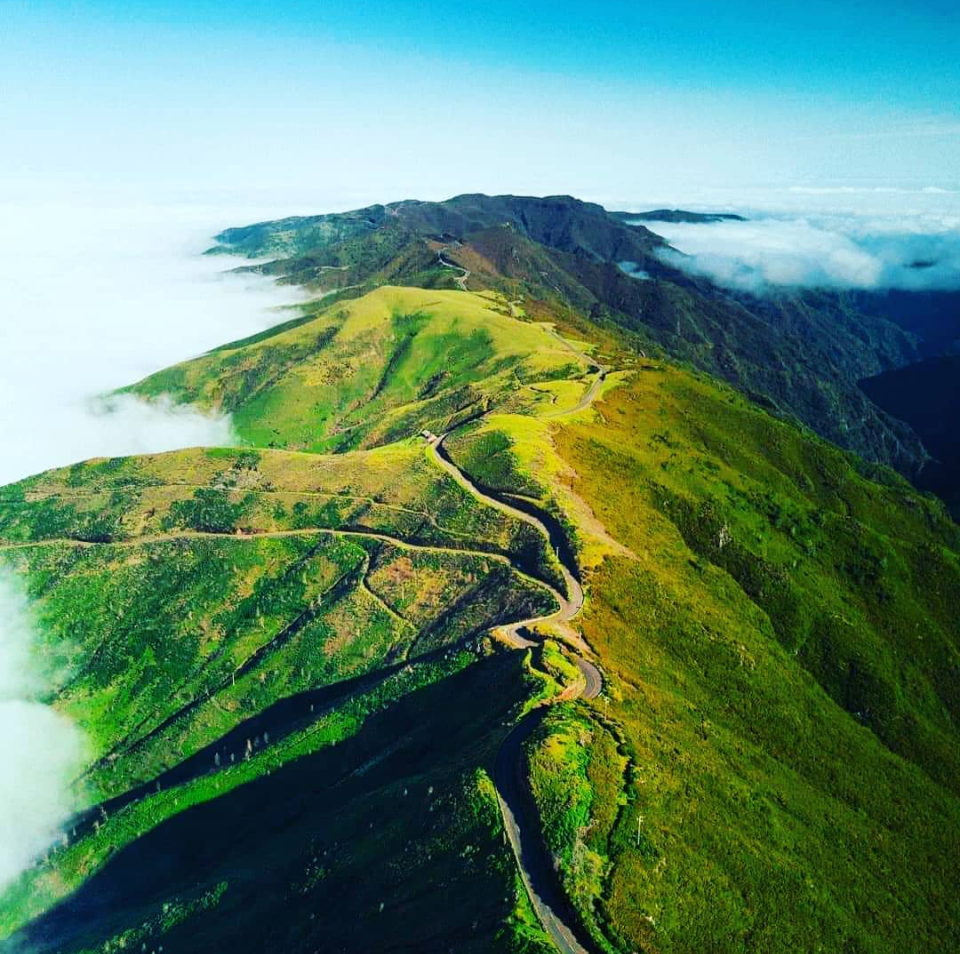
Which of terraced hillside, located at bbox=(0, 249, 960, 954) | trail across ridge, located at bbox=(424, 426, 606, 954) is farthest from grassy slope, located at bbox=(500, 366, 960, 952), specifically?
trail across ridge, located at bbox=(424, 426, 606, 954)

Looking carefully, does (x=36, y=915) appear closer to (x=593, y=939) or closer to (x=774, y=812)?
(x=593, y=939)

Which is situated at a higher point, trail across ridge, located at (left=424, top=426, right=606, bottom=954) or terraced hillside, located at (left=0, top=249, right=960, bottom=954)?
trail across ridge, located at (left=424, top=426, right=606, bottom=954)

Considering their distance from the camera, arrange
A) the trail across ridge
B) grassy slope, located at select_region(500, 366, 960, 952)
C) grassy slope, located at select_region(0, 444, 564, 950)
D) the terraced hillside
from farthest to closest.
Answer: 1. grassy slope, located at select_region(0, 444, 564, 950)
2. the terraced hillside
3. grassy slope, located at select_region(500, 366, 960, 952)
4. the trail across ridge

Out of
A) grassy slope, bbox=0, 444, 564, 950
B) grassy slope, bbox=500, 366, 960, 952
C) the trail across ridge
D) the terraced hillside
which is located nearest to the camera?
the trail across ridge

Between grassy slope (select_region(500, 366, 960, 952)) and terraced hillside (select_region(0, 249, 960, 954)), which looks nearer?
grassy slope (select_region(500, 366, 960, 952))

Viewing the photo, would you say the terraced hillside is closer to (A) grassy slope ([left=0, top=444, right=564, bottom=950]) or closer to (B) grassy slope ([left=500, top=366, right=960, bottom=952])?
(B) grassy slope ([left=500, top=366, right=960, bottom=952])

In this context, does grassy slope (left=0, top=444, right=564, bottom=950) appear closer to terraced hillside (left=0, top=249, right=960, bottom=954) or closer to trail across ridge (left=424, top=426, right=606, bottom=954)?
terraced hillside (left=0, top=249, right=960, bottom=954)

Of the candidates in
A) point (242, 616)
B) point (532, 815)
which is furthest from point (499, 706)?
point (242, 616)

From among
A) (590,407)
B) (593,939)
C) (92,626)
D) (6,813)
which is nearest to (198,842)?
(6,813)

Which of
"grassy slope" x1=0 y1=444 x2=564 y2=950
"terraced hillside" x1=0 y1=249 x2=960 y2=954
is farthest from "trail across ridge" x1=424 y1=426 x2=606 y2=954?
"grassy slope" x1=0 y1=444 x2=564 y2=950

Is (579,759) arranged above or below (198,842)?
above
